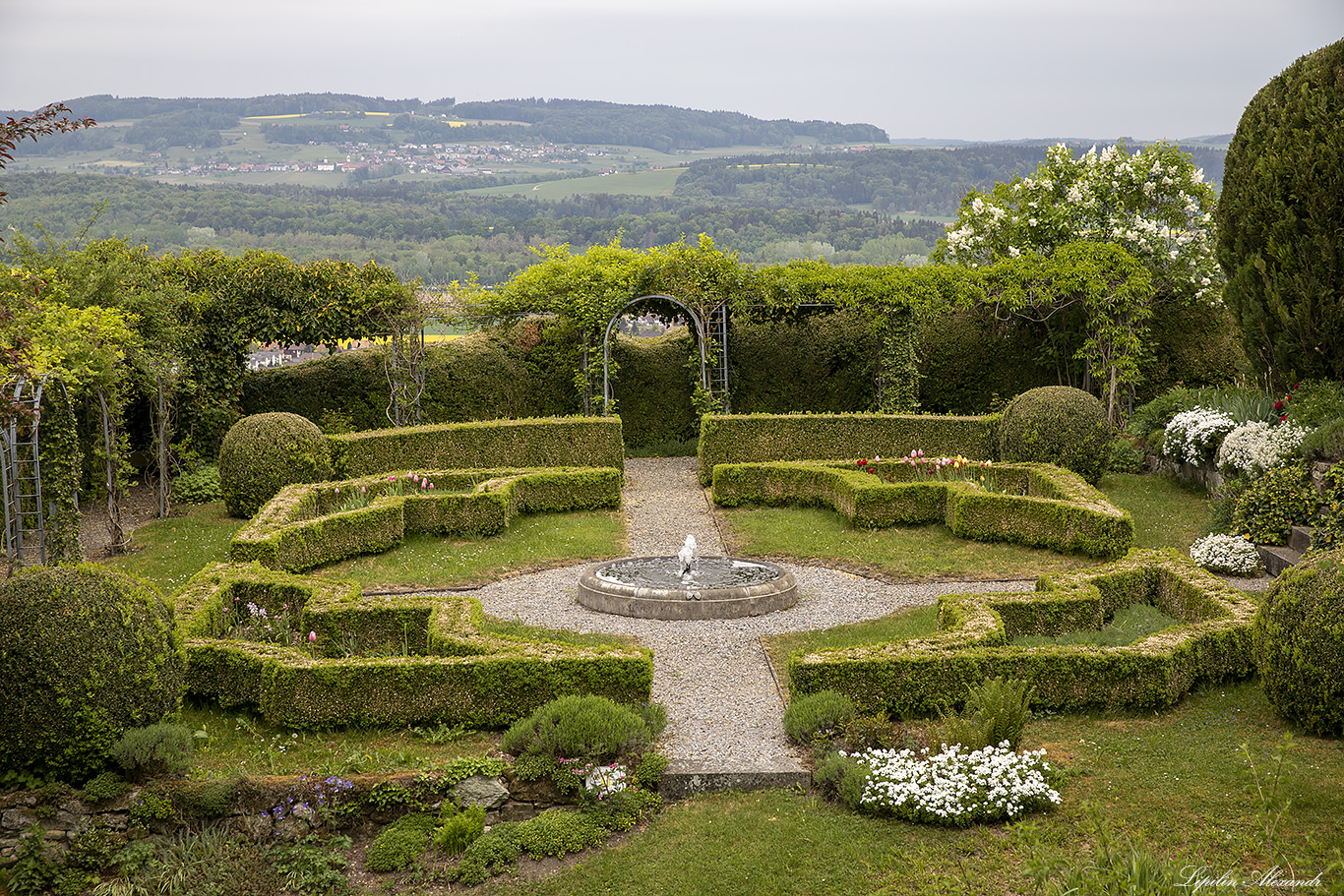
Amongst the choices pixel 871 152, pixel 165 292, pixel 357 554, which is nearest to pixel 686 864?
pixel 357 554

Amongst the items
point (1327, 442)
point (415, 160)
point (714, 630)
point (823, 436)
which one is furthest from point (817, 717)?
point (415, 160)

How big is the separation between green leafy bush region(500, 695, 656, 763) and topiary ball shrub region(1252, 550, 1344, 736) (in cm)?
459

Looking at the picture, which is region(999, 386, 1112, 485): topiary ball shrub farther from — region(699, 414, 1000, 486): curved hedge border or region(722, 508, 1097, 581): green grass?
region(722, 508, 1097, 581): green grass

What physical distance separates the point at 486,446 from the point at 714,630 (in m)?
8.10

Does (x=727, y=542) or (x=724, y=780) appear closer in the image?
(x=724, y=780)

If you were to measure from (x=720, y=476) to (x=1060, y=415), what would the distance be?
212 inches

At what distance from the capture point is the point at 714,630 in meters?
10.6

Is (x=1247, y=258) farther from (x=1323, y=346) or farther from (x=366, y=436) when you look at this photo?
(x=366, y=436)

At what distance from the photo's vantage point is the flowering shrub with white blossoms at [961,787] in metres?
6.44

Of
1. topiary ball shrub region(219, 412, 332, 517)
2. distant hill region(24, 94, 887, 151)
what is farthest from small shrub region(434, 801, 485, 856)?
distant hill region(24, 94, 887, 151)

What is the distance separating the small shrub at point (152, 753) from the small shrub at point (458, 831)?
1910 millimetres

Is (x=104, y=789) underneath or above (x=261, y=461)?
underneath

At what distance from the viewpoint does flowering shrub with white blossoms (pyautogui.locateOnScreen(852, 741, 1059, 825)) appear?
6438mm

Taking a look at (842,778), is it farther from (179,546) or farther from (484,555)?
(179,546)
